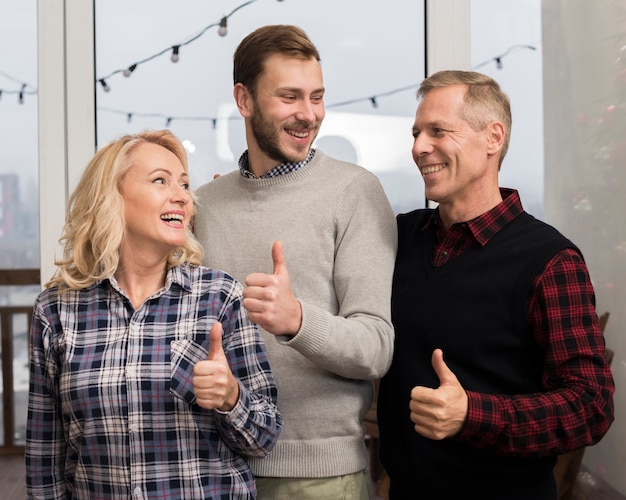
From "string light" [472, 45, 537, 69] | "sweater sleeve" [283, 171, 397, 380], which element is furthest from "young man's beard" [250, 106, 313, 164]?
"string light" [472, 45, 537, 69]

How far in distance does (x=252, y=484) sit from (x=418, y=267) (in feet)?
2.08

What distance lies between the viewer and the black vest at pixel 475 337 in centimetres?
159

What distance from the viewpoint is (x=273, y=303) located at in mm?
1427

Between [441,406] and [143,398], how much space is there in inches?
24.5

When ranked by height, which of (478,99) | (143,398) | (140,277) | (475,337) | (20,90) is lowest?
A: (143,398)

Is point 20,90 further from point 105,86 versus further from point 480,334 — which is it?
point 480,334

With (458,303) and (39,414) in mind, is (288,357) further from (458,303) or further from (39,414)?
(39,414)

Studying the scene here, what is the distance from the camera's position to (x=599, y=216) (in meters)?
2.51

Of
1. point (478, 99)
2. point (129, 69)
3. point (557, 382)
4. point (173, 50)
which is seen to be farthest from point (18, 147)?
point (557, 382)

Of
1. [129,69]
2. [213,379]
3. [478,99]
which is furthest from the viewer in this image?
[129,69]

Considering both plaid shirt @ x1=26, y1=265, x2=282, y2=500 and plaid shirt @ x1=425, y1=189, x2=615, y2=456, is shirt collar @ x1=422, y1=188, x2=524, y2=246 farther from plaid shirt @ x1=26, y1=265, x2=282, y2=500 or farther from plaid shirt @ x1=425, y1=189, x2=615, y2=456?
plaid shirt @ x1=26, y1=265, x2=282, y2=500

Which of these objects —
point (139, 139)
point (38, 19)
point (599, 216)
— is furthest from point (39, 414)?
point (599, 216)

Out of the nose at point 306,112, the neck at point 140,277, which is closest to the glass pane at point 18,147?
the neck at point 140,277

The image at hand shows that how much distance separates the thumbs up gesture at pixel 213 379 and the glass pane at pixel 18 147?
1313 mm
